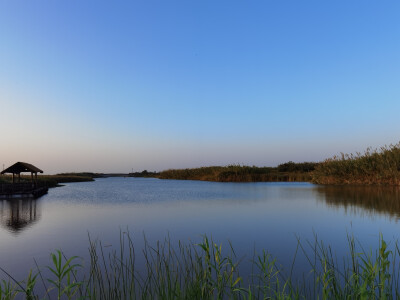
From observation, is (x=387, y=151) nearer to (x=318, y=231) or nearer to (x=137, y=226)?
(x=318, y=231)

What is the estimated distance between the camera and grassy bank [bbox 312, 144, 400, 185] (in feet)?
78.3

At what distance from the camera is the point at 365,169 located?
84.6 feet

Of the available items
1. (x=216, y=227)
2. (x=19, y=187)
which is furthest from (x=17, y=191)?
(x=216, y=227)

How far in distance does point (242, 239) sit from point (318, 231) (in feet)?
8.55

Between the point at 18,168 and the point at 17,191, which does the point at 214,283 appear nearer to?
the point at 17,191

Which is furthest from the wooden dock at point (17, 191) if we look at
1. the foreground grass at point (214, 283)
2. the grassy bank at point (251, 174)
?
the grassy bank at point (251, 174)

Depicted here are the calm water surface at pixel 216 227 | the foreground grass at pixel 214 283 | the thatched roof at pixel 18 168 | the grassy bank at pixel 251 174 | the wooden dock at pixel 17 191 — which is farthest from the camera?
the grassy bank at pixel 251 174

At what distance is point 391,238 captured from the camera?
Result: 8.39 meters

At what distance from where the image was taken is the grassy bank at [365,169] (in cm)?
2388

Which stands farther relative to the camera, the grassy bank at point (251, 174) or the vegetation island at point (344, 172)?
the grassy bank at point (251, 174)

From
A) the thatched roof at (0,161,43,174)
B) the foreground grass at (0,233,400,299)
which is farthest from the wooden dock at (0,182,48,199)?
the foreground grass at (0,233,400,299)

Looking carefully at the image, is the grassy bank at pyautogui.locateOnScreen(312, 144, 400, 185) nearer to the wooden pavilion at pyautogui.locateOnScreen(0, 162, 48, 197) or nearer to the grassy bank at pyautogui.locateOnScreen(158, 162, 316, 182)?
the grassy bank at pyautogui.locateOnScreen(158, 162, 316, 182)

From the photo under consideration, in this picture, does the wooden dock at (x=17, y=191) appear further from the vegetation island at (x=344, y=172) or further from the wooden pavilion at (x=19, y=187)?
the vegetation island at (x=344, y=172)

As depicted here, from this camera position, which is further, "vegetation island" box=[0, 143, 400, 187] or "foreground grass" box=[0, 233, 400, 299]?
"vegetation island" box=[0, 143, 400, 187]
